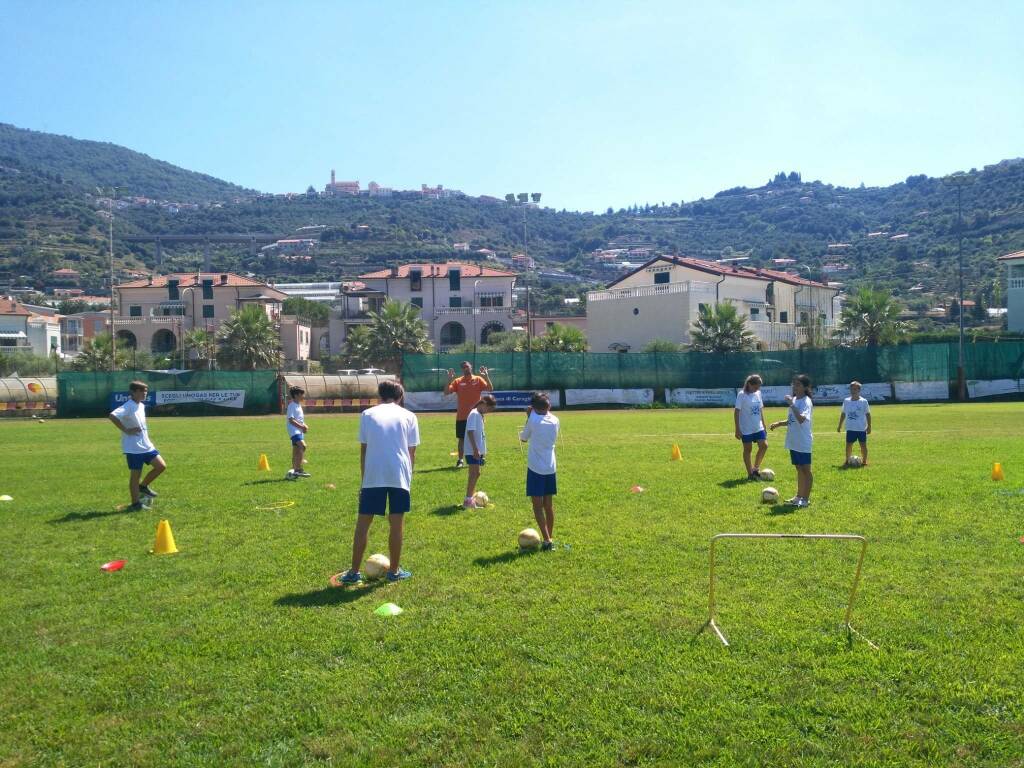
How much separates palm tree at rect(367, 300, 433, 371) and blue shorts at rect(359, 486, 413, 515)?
5484 centimetres

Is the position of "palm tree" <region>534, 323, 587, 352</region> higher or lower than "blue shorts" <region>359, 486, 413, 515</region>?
higher

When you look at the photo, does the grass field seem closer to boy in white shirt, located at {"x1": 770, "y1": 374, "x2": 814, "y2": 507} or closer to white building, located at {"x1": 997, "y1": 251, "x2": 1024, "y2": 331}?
boy in white shirt, located at {"x1": 770, "y1": 374, "x2": 814, "y2": 507}

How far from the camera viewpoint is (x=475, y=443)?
13.1 m

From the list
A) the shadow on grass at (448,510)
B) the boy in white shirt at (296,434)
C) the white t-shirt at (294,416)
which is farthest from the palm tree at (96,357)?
the shadow on grass at (448,510)

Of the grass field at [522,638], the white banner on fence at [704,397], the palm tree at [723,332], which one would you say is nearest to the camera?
the grass field at [522,638]

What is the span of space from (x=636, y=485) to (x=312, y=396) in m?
32.8

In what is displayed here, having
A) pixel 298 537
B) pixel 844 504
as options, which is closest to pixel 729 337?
pixel 844 504

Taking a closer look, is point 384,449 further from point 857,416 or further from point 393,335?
point 393,335

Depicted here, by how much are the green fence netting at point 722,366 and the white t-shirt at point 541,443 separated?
114ft

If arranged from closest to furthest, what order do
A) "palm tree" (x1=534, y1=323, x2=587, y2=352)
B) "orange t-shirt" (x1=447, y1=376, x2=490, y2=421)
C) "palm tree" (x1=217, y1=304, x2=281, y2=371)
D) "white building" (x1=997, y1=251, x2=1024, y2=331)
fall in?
"orange t-shirt" (x1=447, y1=376, x2=490, y2=421) → "palm tree" (x1=534, y1=323, x2=587, y2=352) → "palm tree" (x1=217, y1=304, x2=281, y2=371) → "white building" (x1=997, y1=251, x2=1024, y2=331)

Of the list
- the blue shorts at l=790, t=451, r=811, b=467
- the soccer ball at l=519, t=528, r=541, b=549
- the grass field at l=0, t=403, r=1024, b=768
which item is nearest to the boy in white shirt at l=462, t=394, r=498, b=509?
the grass field at l=0, t=403, r=1024, b=768

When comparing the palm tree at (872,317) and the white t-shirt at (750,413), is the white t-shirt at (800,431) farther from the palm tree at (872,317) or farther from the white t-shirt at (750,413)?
the palm tree at (872,317)

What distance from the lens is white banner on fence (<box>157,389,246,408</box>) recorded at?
4050cm

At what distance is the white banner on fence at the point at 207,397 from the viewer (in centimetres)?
4050
